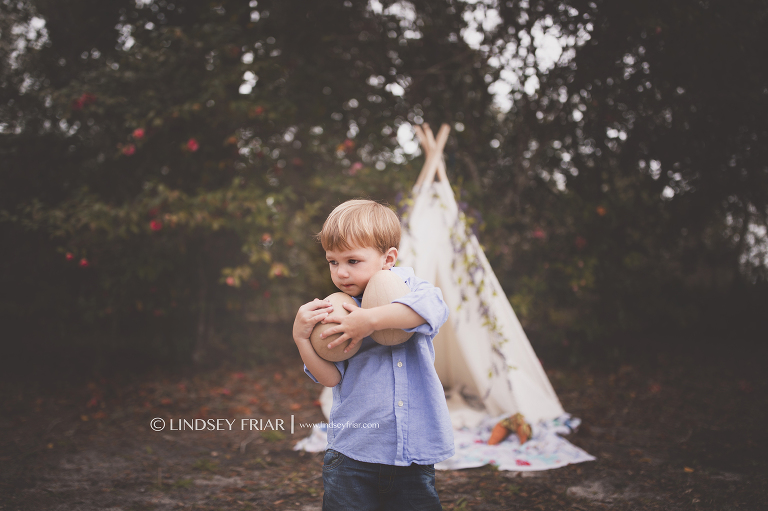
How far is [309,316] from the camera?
1.25 m

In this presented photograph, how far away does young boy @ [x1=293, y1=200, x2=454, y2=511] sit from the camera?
1.24 metres

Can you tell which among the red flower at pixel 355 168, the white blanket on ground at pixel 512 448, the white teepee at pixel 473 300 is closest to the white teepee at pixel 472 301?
the white teepee at pixel 473 300

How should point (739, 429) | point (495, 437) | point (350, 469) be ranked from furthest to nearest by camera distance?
point (739, 429) → point (495, 437) → point (350, 469)

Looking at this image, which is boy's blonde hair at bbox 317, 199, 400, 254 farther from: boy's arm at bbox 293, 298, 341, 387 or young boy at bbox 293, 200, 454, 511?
boy's arm at bbox 293, 298, 341, 387

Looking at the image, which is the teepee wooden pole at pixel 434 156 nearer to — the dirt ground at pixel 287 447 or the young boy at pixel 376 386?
the dirt ground at pixel 287 447

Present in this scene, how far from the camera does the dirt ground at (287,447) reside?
2.36 m

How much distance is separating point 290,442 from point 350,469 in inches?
83.7

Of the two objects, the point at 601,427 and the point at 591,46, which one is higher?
the point at 591,46

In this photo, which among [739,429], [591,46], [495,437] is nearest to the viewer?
[495,437]

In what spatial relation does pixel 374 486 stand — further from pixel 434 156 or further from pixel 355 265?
pixel 434 156

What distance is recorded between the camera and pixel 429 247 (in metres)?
3.44

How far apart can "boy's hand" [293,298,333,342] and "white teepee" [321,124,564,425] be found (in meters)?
2.06

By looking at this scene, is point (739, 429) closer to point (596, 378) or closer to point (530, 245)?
point (596, 378)

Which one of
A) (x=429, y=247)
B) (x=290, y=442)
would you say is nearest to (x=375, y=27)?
(x=429, y=247)
